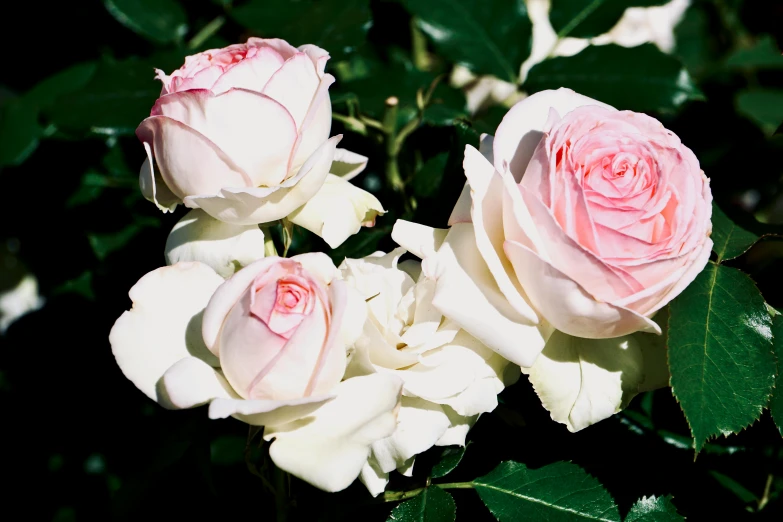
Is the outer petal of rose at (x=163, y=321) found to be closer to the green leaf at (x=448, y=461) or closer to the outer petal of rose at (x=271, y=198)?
the outer petal of rose at (x=271, y=198)

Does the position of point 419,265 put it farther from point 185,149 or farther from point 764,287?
point 764,287

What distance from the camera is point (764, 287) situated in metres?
0.84

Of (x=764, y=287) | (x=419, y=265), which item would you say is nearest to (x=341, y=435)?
(x=419, y=265)

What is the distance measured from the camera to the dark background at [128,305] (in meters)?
0.76

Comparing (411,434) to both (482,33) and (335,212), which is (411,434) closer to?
(335,212)

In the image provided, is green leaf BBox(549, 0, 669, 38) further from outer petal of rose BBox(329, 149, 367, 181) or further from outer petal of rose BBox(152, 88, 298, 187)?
outer petal of rose BBox(152, 88, 298, 187)

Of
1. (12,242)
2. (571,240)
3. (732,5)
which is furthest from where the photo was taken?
(732,5)

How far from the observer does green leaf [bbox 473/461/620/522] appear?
67 cm

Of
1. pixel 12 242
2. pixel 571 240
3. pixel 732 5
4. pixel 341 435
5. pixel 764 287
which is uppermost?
pixel 571 240

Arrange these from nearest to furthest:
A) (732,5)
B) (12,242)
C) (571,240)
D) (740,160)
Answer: (571,240)
(740,160)
(12,242)
(732,5)

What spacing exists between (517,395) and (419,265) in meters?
0.19

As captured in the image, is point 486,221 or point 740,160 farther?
point 740,160

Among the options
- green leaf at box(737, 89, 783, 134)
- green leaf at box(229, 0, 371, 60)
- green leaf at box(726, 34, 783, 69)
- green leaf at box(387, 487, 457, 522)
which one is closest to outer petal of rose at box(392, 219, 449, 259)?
green leaf at box(387, 487, 457, 522)

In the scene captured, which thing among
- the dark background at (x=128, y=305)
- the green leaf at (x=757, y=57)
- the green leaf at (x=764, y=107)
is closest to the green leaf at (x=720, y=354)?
the dark background at (x=128, y=305)
